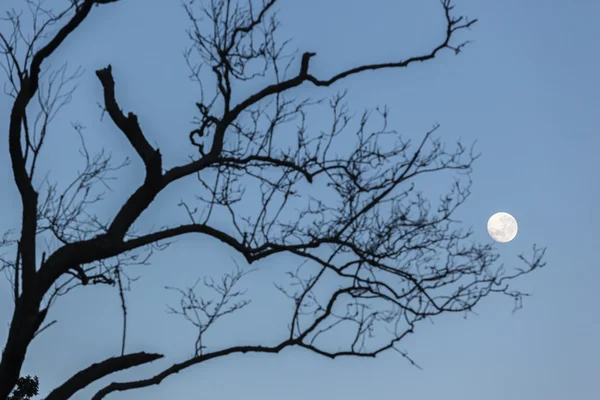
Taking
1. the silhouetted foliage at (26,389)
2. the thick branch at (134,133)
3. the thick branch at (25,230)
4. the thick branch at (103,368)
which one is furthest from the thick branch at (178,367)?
the silhouetted foliage at (26,389)

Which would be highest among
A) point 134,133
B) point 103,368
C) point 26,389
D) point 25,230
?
point 26,389

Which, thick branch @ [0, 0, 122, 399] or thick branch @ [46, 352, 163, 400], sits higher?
thick branch @ [0, 0, 122, 399]

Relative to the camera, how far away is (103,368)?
6.26 metres

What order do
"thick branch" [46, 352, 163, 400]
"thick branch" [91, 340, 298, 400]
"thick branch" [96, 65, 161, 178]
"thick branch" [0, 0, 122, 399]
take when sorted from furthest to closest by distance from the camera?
1. "thick branch" [91, 340, 298, 400]
2. "thick branch" [96, 65, 161, 178]
3. "thick branch" [46, 352, 163, 400]
4. "thick branch" [0, 0, 122, 399]

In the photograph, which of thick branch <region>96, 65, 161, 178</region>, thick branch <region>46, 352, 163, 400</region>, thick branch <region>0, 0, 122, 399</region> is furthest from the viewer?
thick branch <region>96, 65, 161, 178</region>

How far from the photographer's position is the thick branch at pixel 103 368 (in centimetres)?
619

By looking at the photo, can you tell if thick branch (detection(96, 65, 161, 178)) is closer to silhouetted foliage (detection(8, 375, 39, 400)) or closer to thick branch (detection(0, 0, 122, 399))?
thick branch (detection(0, 0, 122, 399))

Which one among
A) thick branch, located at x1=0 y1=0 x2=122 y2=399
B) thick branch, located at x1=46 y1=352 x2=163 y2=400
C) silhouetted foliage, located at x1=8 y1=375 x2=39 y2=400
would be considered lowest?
thick branch, located at x1=46 y1=352 x2=163 y2=400

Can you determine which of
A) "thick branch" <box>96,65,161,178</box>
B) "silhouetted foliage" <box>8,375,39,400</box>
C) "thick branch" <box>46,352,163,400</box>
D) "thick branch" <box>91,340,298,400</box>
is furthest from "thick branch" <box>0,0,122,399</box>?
"silhouetted foliage" <box>8,375,39,400</box>

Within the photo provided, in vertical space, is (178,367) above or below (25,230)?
below

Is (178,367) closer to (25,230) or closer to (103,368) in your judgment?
(103,368)

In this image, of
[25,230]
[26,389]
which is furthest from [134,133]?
[26,389]

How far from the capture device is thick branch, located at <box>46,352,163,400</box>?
6.19 meters

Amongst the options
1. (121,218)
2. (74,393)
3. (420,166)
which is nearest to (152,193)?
(121,218)
